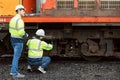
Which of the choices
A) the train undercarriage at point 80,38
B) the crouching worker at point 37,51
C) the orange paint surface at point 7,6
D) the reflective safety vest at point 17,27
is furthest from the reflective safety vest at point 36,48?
the orange paint surface at point 7,6

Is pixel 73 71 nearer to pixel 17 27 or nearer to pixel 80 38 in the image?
pixel 80 38

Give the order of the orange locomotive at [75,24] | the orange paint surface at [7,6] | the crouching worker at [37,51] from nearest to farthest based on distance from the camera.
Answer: the crouching worker at [37,51] < the orange locomotive at [75,24] < the orange paint surface at [7,6]

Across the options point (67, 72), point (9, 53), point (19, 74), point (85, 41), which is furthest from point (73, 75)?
point (9, 53)

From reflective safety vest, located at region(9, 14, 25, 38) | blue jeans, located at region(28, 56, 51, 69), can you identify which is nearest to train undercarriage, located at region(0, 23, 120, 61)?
blue jeans, located at region(28, 56, 51, 69)

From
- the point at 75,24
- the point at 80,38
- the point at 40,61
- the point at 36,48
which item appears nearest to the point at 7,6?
the point at 36,48

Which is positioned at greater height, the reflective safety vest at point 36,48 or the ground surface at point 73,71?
the reflective safety vest at point 36,48

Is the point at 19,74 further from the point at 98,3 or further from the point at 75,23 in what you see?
the point at 98,3

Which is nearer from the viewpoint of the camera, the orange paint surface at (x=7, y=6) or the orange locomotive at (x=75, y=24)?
the orange locomotive at (x=75, y=24)

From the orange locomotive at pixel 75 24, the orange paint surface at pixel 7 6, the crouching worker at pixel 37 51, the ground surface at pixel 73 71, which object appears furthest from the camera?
the orange paint surface at pixel 7 6

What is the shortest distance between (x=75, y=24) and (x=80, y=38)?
62 cm

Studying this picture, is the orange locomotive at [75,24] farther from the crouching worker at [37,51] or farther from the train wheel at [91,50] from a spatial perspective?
the crouching worker at [37,51]

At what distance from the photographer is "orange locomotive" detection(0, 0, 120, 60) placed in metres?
10.5

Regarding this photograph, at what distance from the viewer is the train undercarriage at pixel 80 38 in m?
10.9

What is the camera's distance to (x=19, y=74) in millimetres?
9211
